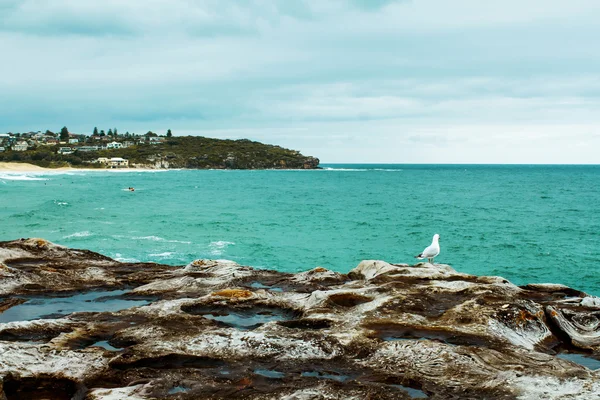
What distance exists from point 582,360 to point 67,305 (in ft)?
42.3

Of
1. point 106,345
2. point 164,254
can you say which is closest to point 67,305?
point 106,345

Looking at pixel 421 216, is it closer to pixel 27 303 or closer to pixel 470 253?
pixel 470 253

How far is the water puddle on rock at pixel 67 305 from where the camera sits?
12766 mm

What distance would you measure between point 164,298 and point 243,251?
2521cm

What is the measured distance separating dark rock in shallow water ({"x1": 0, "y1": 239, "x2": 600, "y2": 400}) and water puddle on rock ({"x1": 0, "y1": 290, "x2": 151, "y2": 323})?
0.14 metres

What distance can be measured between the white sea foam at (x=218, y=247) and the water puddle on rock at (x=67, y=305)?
2227 cm

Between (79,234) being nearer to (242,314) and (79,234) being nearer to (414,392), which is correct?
(242,314)

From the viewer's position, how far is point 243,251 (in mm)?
39750

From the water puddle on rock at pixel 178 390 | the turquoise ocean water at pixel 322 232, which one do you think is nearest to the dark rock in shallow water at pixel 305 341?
the water puddle on rock at pixel 178 390

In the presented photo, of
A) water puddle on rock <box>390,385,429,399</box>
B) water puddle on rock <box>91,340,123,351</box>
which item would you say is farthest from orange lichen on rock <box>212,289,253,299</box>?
water puddle on rock <box>390,385,429,399</box>

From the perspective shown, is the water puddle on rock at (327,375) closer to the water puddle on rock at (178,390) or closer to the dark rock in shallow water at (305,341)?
the dark rock in shallow water at (305,341)

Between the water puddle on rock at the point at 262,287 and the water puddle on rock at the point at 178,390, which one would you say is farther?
the water puddle on rock at the point at 262,287

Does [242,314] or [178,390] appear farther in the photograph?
[242,314]

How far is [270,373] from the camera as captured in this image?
879 cm
